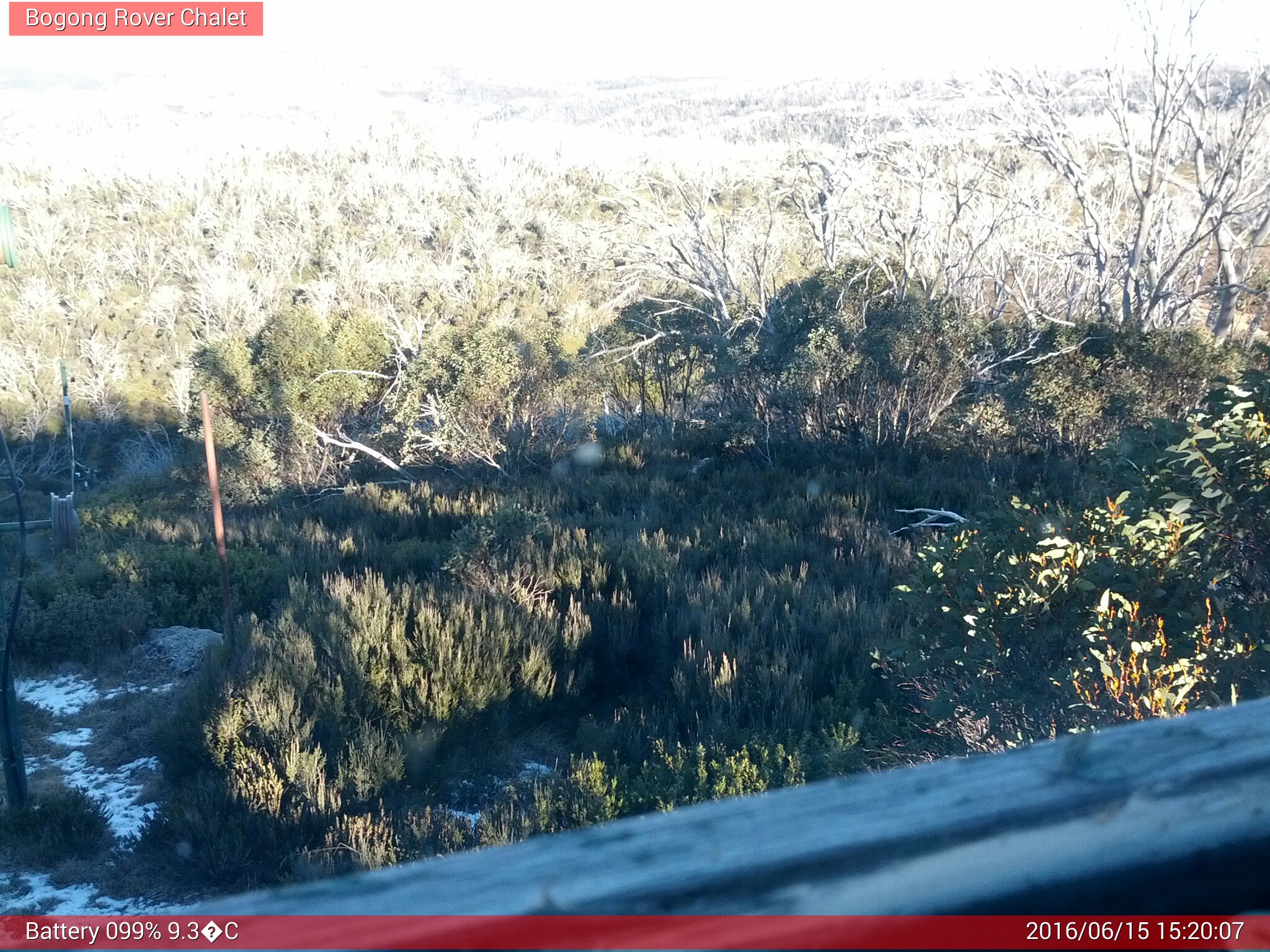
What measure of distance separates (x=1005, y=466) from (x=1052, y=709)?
25.5 feet

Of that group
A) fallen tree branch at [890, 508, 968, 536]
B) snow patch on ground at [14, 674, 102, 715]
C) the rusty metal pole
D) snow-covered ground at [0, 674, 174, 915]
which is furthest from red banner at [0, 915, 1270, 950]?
fallen tree branch at [890, 508, 968, 536]

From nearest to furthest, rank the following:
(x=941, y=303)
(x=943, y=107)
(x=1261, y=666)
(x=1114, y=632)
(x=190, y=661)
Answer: (x=1261, y=666) < (x=1114, y=632) < (x=190, y=661) < (x=941, y=303) < (x=943, y=107)

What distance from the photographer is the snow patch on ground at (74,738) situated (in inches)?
225

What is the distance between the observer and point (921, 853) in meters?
0.68

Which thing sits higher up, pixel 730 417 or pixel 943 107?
pixel 943 107

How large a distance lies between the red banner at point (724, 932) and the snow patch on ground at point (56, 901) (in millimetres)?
3765

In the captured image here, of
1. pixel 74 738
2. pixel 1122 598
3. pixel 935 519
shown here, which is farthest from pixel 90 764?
pixel 935 519

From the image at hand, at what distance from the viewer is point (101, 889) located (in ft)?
13.1

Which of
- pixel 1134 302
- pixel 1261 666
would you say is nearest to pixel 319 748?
pixel 1261 666

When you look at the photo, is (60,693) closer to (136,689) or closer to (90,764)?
(136,689)

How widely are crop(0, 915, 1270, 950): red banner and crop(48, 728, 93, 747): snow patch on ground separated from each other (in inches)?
237

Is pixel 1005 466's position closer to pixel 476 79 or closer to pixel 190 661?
pixel 190 661

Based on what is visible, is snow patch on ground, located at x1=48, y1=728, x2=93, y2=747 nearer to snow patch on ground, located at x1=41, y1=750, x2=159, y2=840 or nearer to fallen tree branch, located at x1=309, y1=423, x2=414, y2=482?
snow patch on ground, located at x1=41, y1=750, x2=159, y2=840

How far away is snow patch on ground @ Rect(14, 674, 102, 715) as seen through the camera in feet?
20.7
